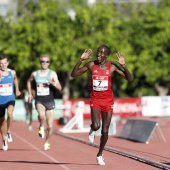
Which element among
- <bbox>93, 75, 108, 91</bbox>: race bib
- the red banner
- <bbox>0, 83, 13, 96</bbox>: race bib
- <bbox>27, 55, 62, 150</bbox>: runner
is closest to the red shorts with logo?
<bbox>93, 75, 108, 91</bbox>: race bib

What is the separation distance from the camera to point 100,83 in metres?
13.0

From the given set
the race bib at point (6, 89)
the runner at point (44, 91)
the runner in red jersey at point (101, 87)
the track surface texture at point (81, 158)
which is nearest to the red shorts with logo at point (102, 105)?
the runner in red jersey at point (101, 87)

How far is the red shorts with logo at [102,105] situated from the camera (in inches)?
516

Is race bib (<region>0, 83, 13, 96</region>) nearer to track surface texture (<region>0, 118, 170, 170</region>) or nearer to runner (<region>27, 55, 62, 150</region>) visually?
runner (<region>27, 55, 62, 150</region>)

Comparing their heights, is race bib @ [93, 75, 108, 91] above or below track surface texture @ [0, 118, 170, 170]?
above

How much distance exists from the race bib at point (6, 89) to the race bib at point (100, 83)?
429 cm

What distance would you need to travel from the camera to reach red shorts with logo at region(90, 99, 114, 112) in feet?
43.0

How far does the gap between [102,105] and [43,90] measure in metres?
4.06

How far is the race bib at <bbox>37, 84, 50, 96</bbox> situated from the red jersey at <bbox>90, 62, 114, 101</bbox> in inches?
154

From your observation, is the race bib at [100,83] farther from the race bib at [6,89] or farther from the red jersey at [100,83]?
the race bib at [6,89]

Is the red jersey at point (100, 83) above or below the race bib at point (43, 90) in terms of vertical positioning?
above

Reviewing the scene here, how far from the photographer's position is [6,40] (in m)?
57.8

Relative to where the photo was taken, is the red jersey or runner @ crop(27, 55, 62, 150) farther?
runner @ crop(27, 55, 62, 150)

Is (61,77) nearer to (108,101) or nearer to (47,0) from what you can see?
(47,0)
